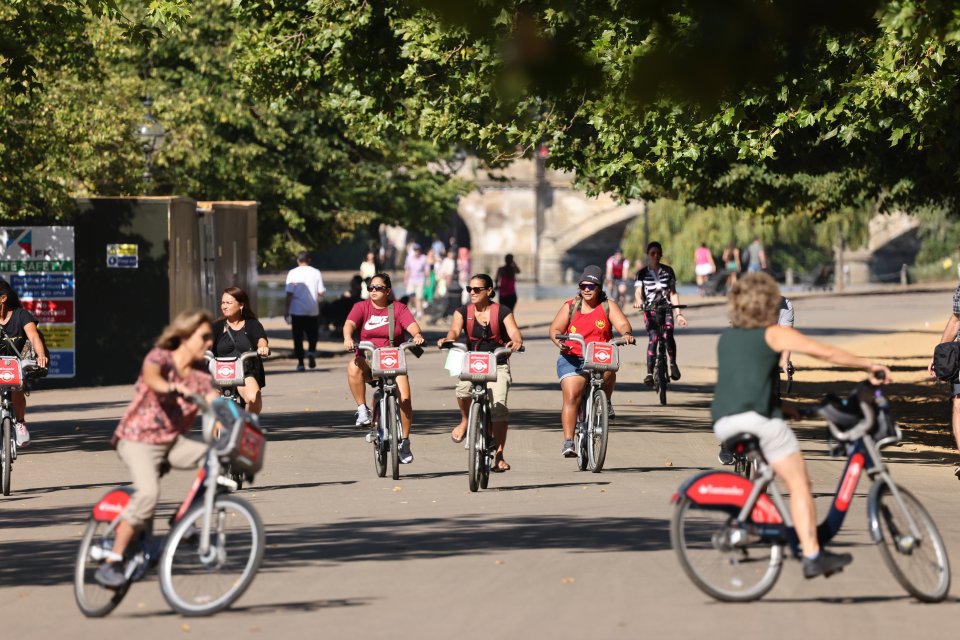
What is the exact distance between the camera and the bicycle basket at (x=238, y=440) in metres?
9.29

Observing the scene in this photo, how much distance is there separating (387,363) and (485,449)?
1.35 m

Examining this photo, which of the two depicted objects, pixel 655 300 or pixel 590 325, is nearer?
pixel 590 325

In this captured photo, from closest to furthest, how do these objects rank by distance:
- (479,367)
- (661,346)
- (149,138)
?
(479,367) → (661,346) → (149,138)

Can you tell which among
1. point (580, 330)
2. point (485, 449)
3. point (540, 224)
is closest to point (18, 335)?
point (485, 449)

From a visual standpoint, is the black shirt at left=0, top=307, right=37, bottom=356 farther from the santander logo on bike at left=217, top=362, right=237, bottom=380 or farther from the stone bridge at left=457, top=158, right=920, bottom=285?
the stone bridge at left=457, top=158, right=920, bottom=285

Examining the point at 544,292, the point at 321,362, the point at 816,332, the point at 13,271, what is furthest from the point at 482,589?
the point at 544,292

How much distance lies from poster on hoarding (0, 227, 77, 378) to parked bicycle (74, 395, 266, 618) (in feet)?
58.8

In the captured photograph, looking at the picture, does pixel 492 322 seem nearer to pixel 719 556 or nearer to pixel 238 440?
pixel 719 556

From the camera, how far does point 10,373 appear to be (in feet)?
49.2

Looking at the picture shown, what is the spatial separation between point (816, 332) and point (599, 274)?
82.5 ft

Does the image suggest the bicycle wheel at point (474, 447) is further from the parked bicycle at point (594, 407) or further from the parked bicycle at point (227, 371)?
the parked bicycle at point (227, 371)

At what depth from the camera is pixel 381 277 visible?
16.4 m

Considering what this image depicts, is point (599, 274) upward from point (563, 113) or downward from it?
downward

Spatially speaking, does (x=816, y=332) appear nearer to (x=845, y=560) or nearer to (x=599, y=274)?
(x=599, y=274)
